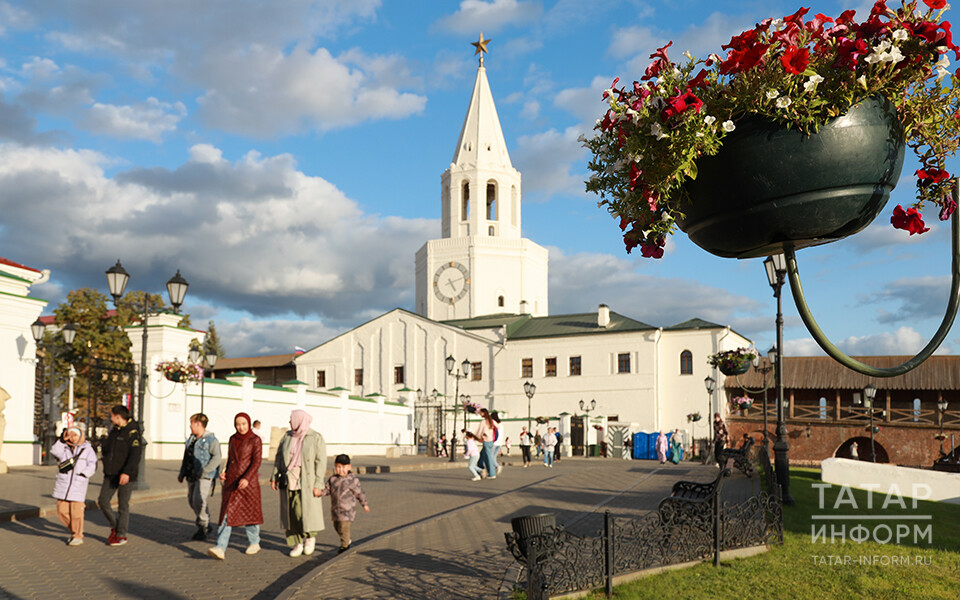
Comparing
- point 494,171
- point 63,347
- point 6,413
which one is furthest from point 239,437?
point 494,171

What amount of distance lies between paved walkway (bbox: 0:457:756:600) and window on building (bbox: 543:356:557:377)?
39199 mm

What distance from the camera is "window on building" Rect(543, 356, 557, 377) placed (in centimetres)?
5669

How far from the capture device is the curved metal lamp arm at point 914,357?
194 cm

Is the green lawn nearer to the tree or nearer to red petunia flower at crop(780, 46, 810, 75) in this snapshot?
red petunia flower at crop(780, 46, 810, 75)

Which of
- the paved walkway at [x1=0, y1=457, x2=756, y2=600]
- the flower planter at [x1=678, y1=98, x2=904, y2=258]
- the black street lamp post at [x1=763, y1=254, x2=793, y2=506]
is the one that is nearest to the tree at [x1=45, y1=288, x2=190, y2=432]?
the paved walkway at [x1=0, y1=457, x2=756, y2=600]

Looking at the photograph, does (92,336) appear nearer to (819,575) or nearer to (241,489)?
(241,489)

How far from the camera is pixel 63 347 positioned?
3794 centimetres

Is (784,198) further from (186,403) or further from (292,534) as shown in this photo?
(186,403)

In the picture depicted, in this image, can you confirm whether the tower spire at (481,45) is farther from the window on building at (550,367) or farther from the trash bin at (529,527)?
the trash bin at (529,527)

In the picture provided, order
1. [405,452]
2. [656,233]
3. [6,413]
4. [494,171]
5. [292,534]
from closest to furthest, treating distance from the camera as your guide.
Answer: [656,233]
[292,534]
[6,413]
[405,452]
[494,171]

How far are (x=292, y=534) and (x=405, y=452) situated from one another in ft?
112

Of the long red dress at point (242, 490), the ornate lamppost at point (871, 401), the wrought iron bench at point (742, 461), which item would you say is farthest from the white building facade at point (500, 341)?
the long red dress at point (242, 490)

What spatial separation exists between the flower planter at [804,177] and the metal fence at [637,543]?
5556 millimetres

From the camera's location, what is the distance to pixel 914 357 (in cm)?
193
